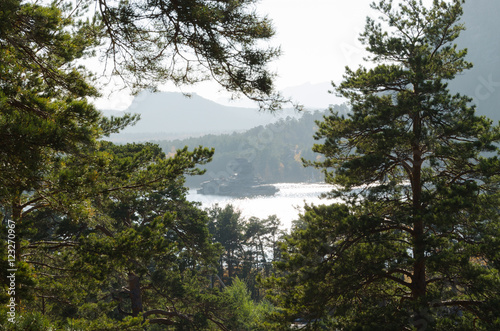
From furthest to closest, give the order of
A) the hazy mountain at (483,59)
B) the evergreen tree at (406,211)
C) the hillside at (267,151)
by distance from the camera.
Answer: the hazy mountain at (483,59) < the hillside at (267,151) < the evergreen tree at (406,211)

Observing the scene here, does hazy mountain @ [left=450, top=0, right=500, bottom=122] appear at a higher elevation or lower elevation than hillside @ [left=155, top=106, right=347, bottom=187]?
higher

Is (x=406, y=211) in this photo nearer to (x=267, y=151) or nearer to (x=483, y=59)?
(x=267, y=151)

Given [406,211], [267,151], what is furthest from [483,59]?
[406,211]

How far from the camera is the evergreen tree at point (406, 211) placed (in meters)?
5.90

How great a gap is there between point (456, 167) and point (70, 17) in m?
6.57

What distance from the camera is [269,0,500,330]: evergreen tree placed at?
19.4 feet

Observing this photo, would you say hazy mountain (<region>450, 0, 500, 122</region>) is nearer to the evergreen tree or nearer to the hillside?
the hillside

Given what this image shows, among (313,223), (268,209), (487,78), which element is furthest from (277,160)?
(313,223)

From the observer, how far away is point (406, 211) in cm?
666

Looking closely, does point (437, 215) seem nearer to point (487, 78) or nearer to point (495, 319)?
point (495, 319)

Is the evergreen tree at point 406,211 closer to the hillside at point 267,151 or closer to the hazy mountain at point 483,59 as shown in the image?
the hillside at point 267,151

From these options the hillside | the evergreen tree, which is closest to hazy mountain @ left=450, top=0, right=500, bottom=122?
the hillside

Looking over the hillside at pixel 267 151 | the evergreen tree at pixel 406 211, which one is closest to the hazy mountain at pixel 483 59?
the hillside at pixel 267 151

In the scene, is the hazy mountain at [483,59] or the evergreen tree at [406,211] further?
the hazy mountain at [483,59]
